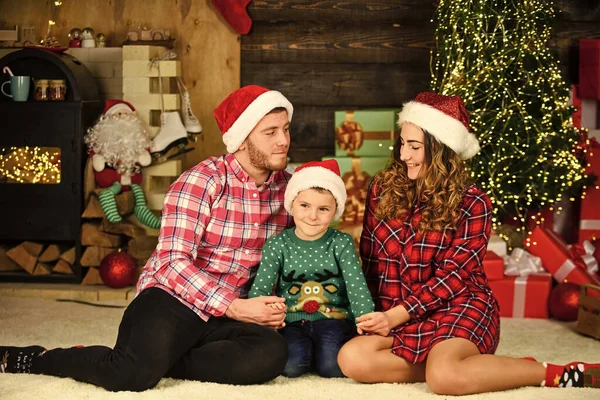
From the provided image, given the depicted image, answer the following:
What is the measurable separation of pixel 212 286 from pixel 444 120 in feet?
2.97

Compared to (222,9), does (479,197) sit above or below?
below

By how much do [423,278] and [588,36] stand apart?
2.49 meters

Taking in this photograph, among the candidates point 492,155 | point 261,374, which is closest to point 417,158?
point 261,374

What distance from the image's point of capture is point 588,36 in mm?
4984

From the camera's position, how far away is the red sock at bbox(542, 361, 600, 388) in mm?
2926

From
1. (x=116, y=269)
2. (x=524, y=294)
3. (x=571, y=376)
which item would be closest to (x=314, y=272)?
(x=571, y=376)

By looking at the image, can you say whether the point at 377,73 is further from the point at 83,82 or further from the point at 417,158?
the point at 417,158

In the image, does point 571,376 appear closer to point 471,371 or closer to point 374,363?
point 471,371

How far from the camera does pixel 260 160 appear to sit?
316 cm

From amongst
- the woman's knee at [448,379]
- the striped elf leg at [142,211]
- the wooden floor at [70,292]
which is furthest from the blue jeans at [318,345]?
the striped elf leg at [142,211]

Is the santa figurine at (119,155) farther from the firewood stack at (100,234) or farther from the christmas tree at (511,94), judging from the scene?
the christmas tree at (511,94)

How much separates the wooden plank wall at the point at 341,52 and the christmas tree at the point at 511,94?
1.74 ft

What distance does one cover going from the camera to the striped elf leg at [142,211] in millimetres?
4680

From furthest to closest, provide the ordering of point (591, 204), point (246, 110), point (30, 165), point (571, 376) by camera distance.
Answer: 1. point (591, 204)
2. point (30, 165)
3. point (246, 110)
4. point (571, 376)
